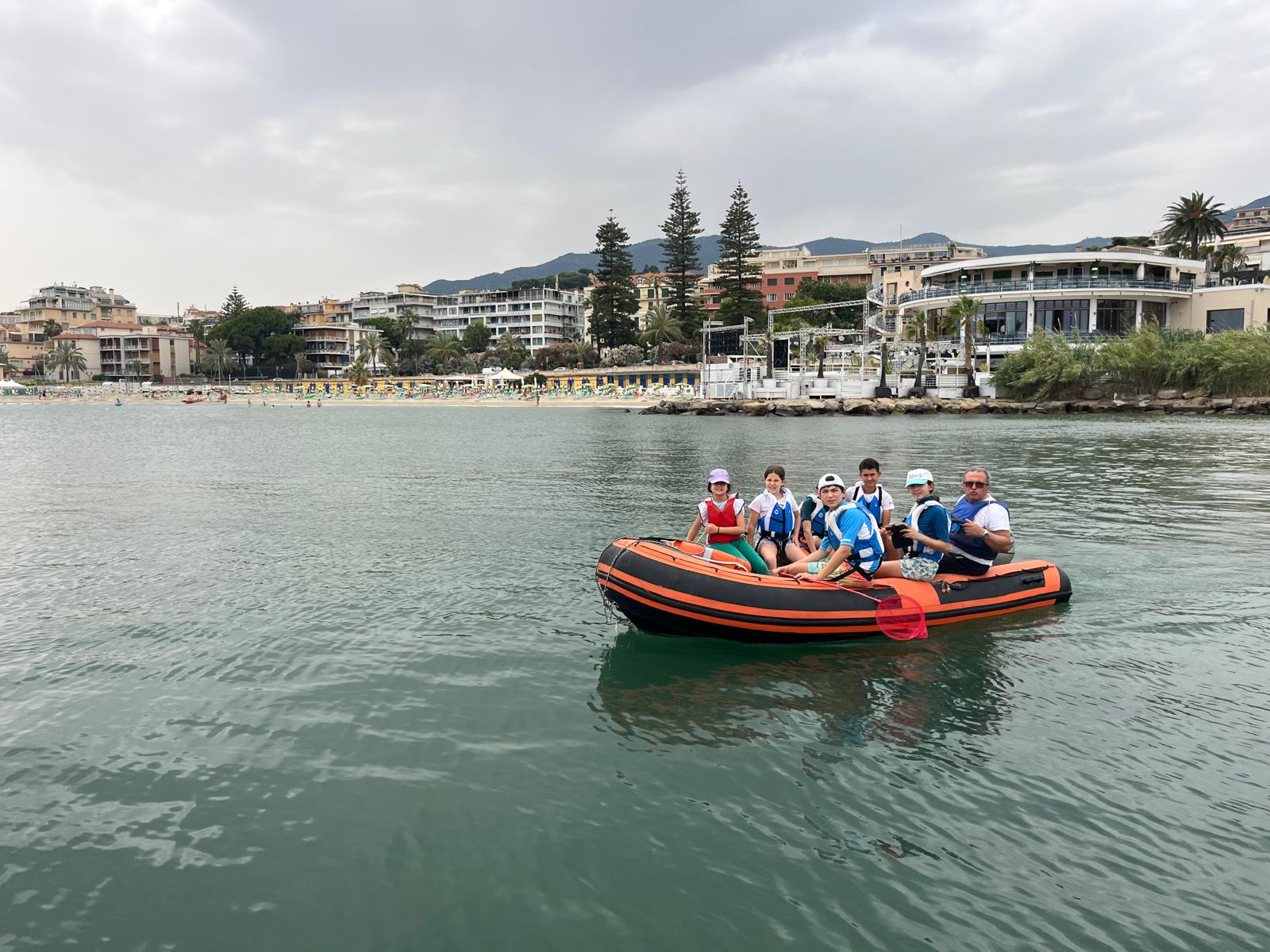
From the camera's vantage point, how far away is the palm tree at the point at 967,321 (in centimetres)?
6231

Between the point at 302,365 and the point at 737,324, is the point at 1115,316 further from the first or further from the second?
the point at 302,365

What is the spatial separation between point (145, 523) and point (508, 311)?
12719 centimetres

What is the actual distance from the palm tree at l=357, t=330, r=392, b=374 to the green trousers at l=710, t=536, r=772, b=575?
119212 mm

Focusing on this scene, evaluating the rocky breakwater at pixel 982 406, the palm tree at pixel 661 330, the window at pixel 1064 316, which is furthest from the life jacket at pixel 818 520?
the palm tree at pixel 661 330

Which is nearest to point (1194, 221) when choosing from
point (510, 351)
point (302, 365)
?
point (510, 351)

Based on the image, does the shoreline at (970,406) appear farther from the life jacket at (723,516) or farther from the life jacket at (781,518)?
the life jacket at (723,516)

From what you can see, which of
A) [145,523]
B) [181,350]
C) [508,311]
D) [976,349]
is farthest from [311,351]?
[145,523]

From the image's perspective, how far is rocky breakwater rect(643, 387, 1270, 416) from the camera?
173ft

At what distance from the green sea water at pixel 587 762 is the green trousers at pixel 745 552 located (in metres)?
1.24

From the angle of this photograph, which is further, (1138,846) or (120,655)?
(120,655)

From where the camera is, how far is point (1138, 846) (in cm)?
575

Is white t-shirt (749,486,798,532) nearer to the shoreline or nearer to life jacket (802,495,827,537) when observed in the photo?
life jacket (802,495,827,537)

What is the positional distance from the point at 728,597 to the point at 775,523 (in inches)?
76.7

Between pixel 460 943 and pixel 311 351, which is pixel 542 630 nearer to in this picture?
pixel 460 943
